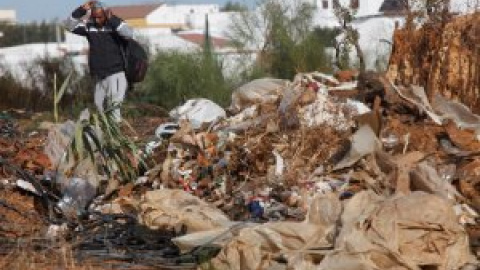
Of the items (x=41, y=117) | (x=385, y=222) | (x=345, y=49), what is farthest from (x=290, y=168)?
(x=41, y=117)

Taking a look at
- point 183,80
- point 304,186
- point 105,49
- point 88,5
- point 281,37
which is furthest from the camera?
point 281,37

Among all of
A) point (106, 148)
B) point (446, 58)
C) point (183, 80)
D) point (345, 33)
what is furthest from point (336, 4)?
point (106, 148)

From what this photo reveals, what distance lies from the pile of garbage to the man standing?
803 millimetres

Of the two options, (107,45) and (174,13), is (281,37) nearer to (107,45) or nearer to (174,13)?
(107,45)

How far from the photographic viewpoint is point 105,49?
9695mm

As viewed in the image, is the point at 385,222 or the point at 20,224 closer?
the point at 385,222

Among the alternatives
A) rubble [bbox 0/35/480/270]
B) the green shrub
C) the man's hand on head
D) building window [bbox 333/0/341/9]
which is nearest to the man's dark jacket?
the man's hand on head

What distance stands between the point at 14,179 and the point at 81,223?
140cm

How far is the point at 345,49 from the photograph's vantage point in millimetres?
13594

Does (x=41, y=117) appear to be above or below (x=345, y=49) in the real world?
below

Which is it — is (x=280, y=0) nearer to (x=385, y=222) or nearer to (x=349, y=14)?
(x=349, y=14)

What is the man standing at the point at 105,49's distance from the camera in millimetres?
9703

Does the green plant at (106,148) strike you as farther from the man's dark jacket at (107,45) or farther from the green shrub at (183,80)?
the green shrub at (183,80)

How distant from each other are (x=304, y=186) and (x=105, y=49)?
11.0 ft
